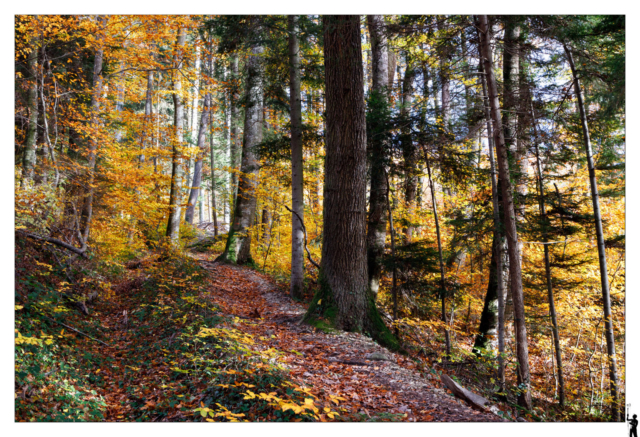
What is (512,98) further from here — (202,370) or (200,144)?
(200,144)

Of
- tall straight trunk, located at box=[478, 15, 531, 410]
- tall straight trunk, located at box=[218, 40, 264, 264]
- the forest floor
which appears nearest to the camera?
the forest floor

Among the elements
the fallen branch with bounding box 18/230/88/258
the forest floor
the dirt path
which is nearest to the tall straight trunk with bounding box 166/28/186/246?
the fallen branch with bounding box 18/230/88/258

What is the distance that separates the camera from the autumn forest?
11.4 ft

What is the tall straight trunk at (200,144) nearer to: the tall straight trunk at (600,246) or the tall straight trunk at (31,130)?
the tall straight trunk at (31,130)

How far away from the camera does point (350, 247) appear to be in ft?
17.2

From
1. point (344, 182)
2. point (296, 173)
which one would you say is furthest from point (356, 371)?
point (296, 173)

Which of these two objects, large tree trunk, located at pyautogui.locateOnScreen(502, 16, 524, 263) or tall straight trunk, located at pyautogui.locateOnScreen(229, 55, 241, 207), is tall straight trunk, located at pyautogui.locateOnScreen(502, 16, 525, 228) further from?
tall straight trunk, located at pyautogui.locateOnScreen(229, 55, 241, 207)

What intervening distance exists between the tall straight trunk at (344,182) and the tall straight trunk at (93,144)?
14.0 feet

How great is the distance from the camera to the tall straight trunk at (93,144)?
7.04m

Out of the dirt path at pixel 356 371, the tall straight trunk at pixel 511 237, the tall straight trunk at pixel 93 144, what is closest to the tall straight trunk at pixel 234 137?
the tall straight trunk at pixel 93 144

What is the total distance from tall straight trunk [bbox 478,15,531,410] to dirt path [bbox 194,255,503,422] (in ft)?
4.32

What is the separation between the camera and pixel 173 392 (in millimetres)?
3270
